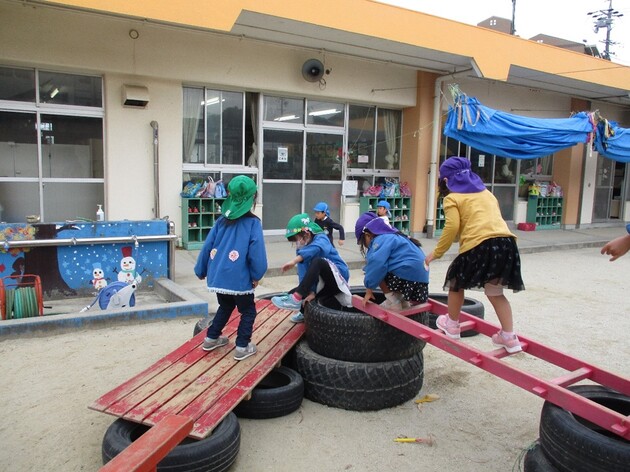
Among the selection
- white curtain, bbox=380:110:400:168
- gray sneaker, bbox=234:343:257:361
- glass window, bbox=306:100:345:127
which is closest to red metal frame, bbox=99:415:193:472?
gray sneaker, bbox=234:343:257:361

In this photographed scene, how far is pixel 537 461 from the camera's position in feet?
9.07

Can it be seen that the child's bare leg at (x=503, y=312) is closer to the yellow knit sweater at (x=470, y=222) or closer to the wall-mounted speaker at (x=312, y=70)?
the yellow knit sweater at (x=470, y=222)

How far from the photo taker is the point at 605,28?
32.0 metres

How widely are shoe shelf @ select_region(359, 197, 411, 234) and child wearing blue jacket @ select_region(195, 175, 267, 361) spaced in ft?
27.9

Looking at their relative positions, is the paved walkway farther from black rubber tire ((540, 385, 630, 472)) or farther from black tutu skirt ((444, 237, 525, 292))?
black rubber tire ((540, 385, 630, 472))

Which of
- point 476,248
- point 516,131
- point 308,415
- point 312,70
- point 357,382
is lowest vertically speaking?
point 308,415

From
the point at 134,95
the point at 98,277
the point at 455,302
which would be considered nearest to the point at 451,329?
the point at 455,302

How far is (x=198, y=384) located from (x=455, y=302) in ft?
6.49

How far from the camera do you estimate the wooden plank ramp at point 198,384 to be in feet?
10.1

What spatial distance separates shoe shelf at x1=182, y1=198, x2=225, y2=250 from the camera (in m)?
10.0

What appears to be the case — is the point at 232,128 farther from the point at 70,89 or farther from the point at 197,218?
the point at 70,89

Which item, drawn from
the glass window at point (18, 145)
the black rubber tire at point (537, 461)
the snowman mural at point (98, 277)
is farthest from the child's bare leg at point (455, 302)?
the glass window at point (18, 145)

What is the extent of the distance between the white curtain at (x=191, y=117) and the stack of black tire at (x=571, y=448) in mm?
8858

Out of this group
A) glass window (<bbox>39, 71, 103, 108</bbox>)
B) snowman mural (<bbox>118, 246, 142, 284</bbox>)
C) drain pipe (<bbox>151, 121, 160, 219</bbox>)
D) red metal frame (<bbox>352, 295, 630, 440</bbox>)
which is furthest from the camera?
drain pipe (<bbox>151, 121, 160, 219</bbox>)
